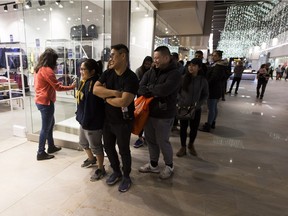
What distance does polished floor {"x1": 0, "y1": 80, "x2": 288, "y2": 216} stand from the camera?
1938 millimetres

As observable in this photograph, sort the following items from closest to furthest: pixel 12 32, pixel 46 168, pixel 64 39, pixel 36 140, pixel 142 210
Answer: pixel 142 210
pixel 46 168
pixel 36 140
pixel 64 39
pixel 12 32

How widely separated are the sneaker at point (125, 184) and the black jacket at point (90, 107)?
0.62m

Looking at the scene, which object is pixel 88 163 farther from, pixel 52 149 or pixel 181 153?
pixel 181 153

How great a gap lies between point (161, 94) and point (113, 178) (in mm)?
1075

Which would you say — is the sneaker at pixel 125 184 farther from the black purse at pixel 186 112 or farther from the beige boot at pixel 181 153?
the black purse at pixel 186 112

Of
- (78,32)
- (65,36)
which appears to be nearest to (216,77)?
(78,32)

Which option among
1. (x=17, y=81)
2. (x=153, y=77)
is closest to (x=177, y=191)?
(x=153, y=77)

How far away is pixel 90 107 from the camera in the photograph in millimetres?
2141

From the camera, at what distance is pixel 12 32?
7.44 metres

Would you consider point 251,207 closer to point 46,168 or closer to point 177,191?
point 177,191

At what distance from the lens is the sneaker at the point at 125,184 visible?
2.17m

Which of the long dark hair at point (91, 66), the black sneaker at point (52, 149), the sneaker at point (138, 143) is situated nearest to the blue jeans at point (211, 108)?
the sneaker at point (138, 143)

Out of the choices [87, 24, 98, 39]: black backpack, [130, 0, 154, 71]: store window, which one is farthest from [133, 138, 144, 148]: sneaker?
[87, 24, 98, 39]: black backpack

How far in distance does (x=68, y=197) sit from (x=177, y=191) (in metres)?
1.12
